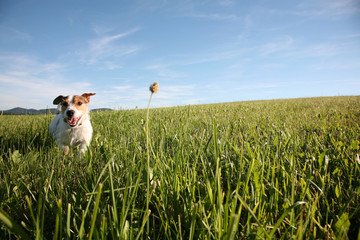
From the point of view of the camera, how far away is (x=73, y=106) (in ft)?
12.8

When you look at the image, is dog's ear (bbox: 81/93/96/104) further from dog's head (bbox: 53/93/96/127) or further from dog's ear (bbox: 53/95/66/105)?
dog's ear (bbox: 53/95/66/105)

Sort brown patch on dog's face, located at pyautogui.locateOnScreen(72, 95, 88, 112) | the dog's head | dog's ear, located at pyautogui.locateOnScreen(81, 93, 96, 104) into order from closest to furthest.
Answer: the dog's head, brown patch on dog's face, located at pyautogui.locateOnScreen(72, 95, 88, 112), dog's ear, located at pyautogui.locateOnScreen(81, 93, 96, 104)

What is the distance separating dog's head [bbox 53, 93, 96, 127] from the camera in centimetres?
368

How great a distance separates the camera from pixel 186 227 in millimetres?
1129

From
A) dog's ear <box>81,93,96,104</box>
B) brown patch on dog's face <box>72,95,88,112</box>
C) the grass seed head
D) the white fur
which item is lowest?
the white fur

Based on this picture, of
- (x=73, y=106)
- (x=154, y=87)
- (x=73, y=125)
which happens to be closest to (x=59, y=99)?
(x=73, y=106)

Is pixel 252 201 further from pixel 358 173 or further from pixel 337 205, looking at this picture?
pixel 358 173

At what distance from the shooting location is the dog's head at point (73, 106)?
3.68 meters

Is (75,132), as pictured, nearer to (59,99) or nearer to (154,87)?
(59,99)

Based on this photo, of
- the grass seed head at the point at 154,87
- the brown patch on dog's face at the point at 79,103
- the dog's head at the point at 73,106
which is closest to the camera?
the grass seed head at the point at 154,87

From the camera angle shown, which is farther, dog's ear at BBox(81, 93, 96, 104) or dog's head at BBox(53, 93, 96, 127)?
dog's ear at BBox(81, 93, 96, 104)

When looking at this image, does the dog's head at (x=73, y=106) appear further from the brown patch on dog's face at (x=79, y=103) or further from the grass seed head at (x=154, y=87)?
the grass seed head at (x=154, y=87)

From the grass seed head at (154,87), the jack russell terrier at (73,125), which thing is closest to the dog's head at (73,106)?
the jack russell terrier at (73,125)

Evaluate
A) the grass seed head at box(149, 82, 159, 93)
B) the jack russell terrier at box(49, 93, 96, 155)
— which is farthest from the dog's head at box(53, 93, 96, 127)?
the grass seed head at box(149, 82, 159, 93)
